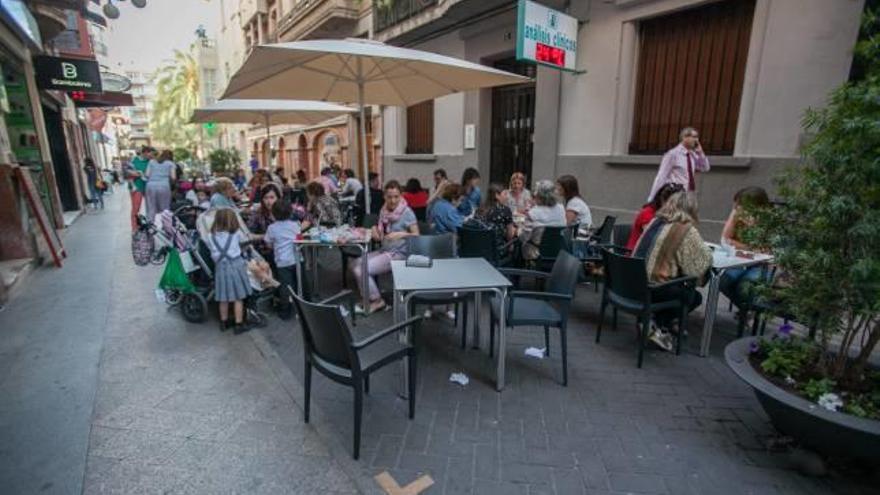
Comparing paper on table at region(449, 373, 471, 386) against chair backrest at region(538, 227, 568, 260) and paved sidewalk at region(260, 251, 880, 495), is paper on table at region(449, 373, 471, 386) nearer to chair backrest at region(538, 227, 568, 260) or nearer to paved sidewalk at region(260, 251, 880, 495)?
paved sidewalk at region(260, 251, 880, 495)

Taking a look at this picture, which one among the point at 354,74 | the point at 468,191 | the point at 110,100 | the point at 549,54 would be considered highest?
the point at 110,100

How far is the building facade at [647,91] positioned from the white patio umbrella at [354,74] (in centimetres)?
250

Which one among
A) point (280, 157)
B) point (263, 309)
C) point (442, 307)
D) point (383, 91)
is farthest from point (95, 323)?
point (280, 157)

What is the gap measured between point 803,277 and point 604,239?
3.21m

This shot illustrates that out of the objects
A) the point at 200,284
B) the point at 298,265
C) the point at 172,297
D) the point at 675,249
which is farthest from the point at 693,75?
the point at 172,297

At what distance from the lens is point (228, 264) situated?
13.4 ft

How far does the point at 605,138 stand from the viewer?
7.05 meters

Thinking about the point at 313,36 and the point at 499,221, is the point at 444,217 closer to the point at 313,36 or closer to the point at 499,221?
the point at 499,221

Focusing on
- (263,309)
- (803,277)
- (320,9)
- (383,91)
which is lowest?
(263,309)

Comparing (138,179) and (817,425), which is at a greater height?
(138,179)

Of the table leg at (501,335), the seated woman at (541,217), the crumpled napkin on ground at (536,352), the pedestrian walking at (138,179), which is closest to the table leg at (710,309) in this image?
the crumpled napkin on ground at (536,352)

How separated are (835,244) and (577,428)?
169 cm

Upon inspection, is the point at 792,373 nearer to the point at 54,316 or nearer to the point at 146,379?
the point at 146,379

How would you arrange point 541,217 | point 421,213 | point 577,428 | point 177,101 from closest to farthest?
point 577,428 → point 541,217 → point 421,213 → point 177,101
